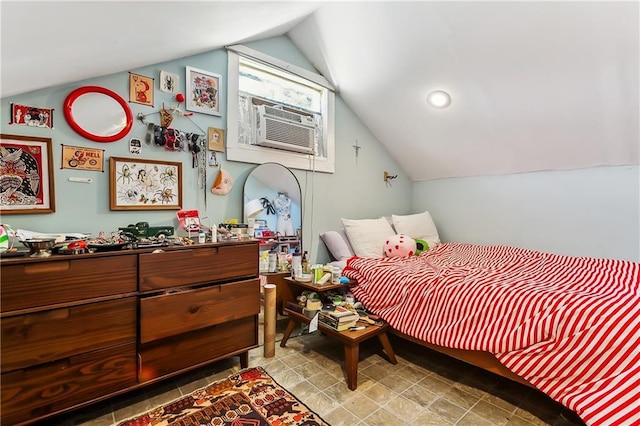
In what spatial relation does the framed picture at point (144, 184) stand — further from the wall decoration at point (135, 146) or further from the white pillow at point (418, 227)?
the white pillow at point (418, 227)

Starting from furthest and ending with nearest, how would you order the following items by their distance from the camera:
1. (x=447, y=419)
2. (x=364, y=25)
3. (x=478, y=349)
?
(x=364, y=25) < (x=478, y=349) < (x=447, y=419)

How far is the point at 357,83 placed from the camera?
2914mm

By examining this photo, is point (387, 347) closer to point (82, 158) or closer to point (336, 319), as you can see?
point (336, 319)

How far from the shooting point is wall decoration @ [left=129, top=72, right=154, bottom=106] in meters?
1.86

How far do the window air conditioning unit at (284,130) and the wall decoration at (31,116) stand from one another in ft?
4.15

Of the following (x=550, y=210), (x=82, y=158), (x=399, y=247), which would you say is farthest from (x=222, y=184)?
(x=550, y=210)

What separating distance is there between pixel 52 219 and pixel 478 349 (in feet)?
7.87

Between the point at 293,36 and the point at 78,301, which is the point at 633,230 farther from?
the point at 78,301

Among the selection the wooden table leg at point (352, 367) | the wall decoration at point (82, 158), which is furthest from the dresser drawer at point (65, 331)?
the wooden table leg at point (352, 367)

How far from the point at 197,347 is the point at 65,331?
0.61 metres

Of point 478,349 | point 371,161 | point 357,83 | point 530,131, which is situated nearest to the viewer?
point 478,349

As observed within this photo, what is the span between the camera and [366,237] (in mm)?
2787

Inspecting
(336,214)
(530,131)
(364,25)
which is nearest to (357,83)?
(364,25)

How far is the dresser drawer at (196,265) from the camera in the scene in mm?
1467
